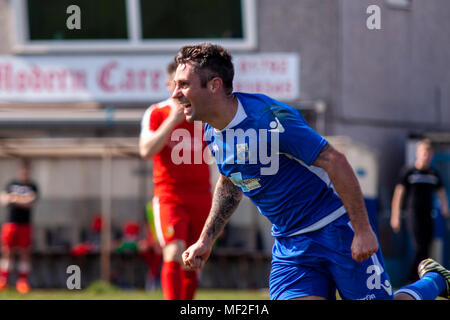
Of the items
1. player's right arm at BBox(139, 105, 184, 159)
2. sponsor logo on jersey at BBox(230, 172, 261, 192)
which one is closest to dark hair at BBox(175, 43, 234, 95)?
sponsor logo on jersey at BBox(230, 172, 261, 192)

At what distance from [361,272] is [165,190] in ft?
8.24

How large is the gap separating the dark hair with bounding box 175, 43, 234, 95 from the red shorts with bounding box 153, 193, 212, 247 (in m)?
2.19

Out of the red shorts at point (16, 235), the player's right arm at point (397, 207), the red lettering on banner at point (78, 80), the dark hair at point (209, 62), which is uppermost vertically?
the dark hair at point (209, 62)

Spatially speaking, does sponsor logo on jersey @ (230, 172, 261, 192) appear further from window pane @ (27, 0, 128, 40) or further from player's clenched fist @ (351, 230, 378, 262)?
window pane @ (27, 0, 128, 40)

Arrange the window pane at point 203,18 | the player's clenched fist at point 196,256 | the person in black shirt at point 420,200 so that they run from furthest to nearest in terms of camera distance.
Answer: the window pane at point 203,18 < the person in black shirt at point 420,200 < the player's clenched fist at point 196,256

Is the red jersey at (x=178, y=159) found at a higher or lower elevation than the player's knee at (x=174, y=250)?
higher

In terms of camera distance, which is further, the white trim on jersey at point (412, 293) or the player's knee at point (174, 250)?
the player's knee at point (174, 250)

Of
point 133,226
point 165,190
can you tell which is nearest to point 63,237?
point 133,226

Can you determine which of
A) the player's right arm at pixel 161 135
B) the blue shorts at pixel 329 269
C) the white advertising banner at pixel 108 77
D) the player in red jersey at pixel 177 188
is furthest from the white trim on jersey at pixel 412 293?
the white advertising banner at pixel 108 77

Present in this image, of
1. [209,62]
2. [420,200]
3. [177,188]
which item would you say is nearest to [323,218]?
[209,62]

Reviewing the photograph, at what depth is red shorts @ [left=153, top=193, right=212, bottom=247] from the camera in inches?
243

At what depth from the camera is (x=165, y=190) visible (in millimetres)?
6254

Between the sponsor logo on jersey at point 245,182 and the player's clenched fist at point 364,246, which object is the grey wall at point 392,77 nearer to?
the sponsor logo on jersey at point 245,182

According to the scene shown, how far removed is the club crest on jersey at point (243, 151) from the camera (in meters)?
4.11
